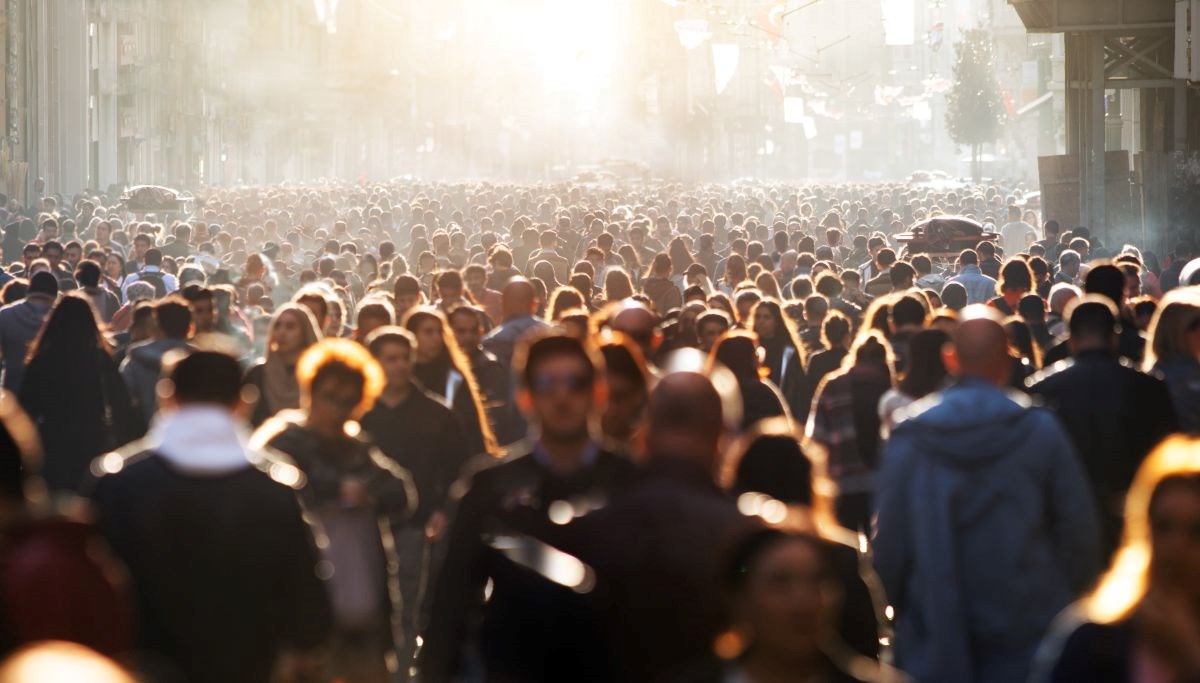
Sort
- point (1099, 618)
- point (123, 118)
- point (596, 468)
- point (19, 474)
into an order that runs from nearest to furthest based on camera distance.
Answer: point (1099, 618), point (19, 474), point (596, 468), point (123, 118)

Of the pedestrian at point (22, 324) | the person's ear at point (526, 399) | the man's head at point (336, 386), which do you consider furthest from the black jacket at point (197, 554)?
the pedestrian at point (22, 324)

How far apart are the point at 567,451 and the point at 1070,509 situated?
6.17ft

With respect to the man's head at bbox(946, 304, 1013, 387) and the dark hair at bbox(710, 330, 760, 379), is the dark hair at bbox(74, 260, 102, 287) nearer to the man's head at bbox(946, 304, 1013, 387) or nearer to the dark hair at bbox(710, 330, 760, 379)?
the dark hair at bbox(710, 330, 760, 379)

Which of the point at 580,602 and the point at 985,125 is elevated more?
the point at 985,125

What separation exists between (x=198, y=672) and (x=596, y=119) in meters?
129

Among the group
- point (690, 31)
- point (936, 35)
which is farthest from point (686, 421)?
point (936, 35)

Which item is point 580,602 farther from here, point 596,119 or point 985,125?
point 596,119

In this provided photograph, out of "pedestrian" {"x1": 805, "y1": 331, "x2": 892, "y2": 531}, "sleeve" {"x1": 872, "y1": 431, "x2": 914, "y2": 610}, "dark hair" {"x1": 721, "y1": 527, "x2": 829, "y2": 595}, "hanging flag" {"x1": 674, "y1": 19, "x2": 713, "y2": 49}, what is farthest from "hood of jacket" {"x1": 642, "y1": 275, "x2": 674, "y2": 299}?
"hanging flag" {"x1": 674, "y1": 19, "x2": 713, "y2": 49}

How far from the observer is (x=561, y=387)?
5391 mm

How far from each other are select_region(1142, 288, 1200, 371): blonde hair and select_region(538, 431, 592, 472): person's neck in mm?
4084

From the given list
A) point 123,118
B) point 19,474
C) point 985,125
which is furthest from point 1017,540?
point 985,125

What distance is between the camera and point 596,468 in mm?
5367

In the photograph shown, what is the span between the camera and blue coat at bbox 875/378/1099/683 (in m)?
6.47

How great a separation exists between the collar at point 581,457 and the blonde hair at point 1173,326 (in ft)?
13.3
